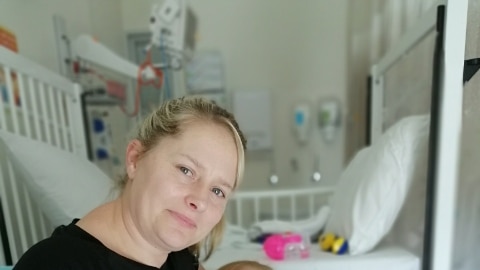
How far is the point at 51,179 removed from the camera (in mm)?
1027

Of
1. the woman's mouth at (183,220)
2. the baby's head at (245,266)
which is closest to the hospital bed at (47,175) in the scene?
the baby's head at (245,266)

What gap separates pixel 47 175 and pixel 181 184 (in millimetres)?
644

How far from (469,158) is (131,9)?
2014 mm

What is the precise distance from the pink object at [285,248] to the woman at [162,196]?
0.47 meters

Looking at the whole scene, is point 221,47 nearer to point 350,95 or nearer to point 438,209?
point 350,95

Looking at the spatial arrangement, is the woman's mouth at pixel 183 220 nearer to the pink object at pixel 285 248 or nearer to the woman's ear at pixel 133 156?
the woman's ear at pixel 133 156

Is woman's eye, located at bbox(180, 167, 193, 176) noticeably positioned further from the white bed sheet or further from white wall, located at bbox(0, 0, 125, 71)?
white wall, located at bbox(0, 0, 125, 71)

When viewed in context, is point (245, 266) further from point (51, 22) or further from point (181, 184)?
point (51, 22)

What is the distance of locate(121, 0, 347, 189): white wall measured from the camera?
2.09 m

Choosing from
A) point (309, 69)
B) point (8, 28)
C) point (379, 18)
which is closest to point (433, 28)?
point (379, 18)

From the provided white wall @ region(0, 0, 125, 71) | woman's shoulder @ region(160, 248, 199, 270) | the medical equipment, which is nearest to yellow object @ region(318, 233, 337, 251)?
woman's shoulder @ region(160, 248, 199, 270)

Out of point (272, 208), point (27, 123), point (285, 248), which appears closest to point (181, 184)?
point (285, 248)

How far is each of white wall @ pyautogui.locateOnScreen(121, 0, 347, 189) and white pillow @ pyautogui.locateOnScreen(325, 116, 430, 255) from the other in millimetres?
1070

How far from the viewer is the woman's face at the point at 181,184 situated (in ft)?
1.93
